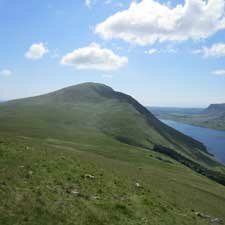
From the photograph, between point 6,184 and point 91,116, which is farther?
point 91,116

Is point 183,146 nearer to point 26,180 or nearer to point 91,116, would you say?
point 91,116

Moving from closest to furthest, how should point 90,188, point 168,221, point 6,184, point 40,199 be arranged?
point 40,199
point 6,184
point 168,221
point 90,188

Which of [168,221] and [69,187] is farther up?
[69,187]

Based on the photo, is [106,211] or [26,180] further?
[26,180]

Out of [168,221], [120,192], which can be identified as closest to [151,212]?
[168,221]

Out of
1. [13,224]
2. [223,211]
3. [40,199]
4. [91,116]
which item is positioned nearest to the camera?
[13,224]

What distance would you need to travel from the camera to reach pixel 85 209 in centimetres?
1789

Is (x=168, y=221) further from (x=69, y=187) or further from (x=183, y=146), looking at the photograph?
(x=183, y=146)

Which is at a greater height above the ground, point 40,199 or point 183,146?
point 40,199

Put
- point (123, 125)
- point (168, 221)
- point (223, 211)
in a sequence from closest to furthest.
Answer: point (168, 221) → point (223, 211) → point (123, 125)

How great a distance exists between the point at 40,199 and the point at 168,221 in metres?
7.80

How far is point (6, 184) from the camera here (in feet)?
61.7

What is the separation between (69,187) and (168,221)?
6.30m

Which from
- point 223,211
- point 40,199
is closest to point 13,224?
point 40,199
